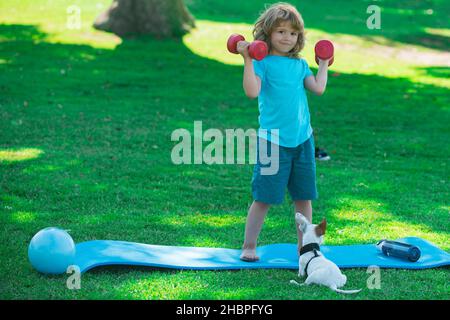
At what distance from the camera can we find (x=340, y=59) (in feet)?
54.3

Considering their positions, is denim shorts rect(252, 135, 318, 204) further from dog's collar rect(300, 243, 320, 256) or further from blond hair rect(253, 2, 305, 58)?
blond hair rect(253, 2, 305, 58)

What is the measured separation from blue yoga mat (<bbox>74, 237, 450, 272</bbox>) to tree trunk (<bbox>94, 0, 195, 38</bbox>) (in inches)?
427

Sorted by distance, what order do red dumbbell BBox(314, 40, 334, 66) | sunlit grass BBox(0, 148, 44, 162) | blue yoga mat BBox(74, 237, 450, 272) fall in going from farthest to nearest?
sunlit grass BBox(0, 148, 44, 162)
red dumbbell BBox(314, 40, 334, 66)
blue yoga mat BBox(74, 237, 450, 272)

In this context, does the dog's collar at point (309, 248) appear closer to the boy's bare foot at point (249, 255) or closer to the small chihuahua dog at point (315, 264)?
the small chihuahua dog at point (315, 264)

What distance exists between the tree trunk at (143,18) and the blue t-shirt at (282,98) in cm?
1080

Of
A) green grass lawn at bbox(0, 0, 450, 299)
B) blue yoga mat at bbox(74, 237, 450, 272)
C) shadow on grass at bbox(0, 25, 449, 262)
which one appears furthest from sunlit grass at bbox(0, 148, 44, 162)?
blue yoga mat at bbox(74, 237, 450, 272)

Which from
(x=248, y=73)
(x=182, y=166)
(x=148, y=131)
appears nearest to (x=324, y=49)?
(x=248, y=73)

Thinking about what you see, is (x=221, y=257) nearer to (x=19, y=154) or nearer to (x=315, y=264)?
(x=315, y=264)

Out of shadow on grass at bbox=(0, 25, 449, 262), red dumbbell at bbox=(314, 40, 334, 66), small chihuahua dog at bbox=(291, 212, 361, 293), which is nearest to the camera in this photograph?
small chihuahua dog at bbox=(291, 212, 361, 293)

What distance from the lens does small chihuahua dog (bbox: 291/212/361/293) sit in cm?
475

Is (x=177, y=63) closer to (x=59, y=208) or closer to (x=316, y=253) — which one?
(x=59, y=208)

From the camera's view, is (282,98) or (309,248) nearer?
(309,248)

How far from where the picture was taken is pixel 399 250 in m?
5.43

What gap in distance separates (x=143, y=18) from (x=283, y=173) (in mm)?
11373
